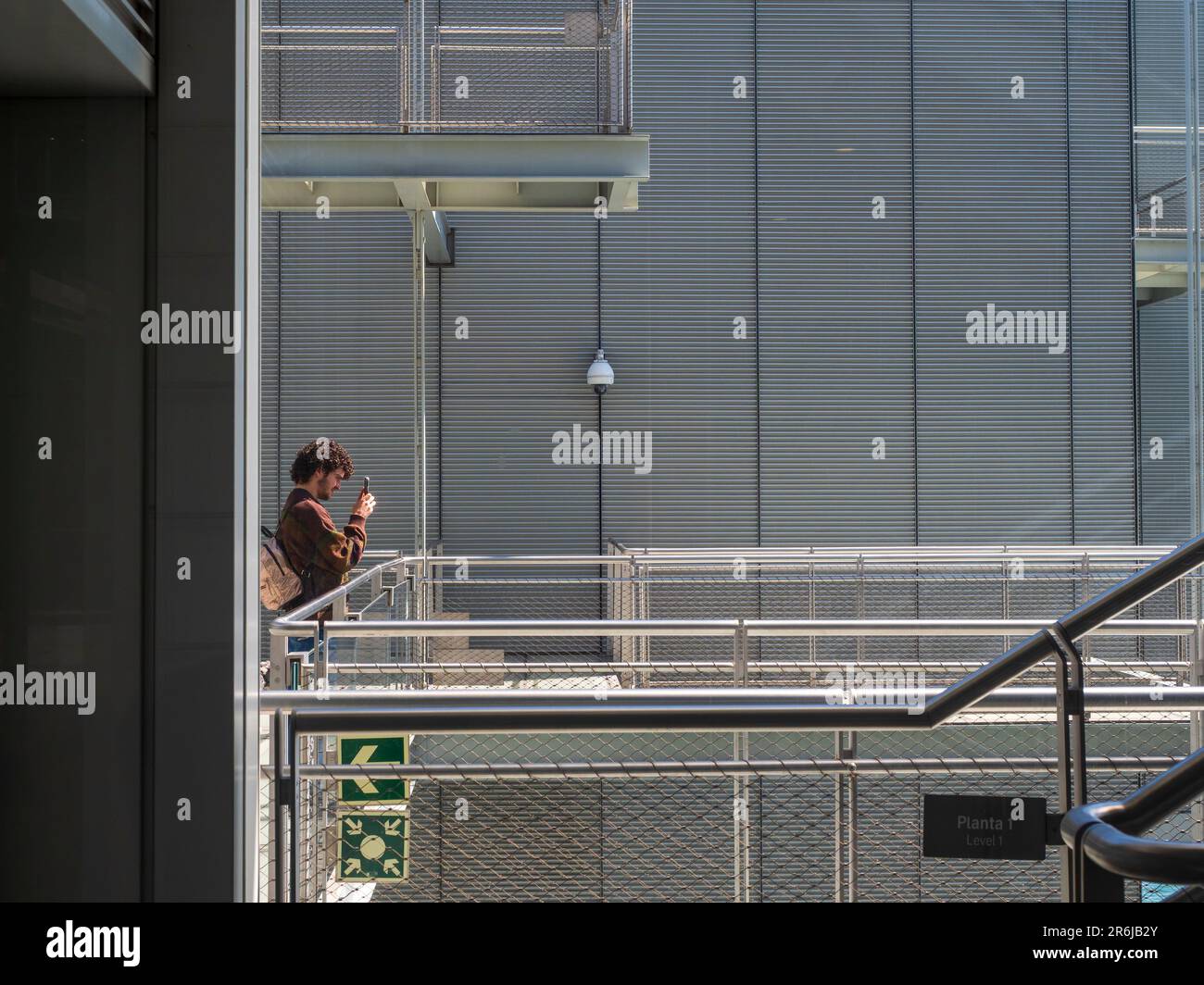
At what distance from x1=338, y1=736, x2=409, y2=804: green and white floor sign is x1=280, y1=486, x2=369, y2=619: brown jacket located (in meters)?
1.06

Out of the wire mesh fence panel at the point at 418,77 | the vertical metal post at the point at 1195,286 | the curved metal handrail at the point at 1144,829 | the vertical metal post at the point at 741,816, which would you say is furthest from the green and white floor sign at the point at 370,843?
the vertical metal post at the point at 1195,286

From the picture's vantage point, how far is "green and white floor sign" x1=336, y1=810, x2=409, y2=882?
2260 millimetres

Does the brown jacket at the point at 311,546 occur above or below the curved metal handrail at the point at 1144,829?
above

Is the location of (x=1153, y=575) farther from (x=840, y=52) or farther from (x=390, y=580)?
(x=840, y=52)

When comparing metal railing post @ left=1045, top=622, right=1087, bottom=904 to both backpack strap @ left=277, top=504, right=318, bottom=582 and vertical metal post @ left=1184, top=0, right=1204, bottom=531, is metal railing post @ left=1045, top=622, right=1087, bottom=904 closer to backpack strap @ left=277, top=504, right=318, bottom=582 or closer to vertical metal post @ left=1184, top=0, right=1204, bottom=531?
backpack strap @ left=277, top=504, right=318, bottom=582

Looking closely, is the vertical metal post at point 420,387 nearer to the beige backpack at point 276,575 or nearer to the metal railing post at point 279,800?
the beige backpack at point 276,575

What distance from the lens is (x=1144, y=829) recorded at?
119cm

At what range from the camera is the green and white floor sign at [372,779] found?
212 centimetres

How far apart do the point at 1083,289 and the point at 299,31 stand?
6.89m

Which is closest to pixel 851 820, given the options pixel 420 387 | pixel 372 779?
pixel 372 779

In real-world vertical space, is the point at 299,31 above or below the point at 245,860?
above

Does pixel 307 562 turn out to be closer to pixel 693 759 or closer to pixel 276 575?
pixel 276 575
